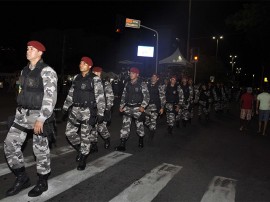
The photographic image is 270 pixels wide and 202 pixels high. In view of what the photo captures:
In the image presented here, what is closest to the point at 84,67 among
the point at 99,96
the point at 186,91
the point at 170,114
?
the point at 99,96

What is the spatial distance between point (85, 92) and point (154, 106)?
4.14 metres

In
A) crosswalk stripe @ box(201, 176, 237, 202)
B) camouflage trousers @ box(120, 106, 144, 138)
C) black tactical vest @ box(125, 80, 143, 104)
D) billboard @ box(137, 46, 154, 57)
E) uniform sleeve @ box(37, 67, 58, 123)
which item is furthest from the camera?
billboard @ box(137, 46, 154, 57)

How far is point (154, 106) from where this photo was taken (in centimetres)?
1040

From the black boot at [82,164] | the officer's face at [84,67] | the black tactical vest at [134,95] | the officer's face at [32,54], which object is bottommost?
the black boot at [82,164]

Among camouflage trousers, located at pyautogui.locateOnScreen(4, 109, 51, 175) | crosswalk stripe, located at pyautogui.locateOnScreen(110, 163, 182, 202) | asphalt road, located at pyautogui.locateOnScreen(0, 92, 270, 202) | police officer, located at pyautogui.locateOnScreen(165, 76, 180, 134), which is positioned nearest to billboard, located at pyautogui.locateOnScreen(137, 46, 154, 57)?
police officer, located at pyautogui.locateOnScreen(165, 76, 180, 134)

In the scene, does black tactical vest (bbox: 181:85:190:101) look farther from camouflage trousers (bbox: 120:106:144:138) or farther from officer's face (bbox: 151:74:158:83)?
camouflage trousers (bbox: 120:106:144:138)

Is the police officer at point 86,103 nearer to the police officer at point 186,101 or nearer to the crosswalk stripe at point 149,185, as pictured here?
the crosswalk stripe at point 149,185

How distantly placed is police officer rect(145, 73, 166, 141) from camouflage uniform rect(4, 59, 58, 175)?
5.51m

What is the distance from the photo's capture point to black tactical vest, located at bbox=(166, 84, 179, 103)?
480 inches

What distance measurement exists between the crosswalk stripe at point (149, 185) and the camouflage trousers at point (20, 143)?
1210 mm

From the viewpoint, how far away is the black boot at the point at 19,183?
486cm

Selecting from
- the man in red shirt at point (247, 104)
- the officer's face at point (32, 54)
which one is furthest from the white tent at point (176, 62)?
the officer's face at point (32, 54)

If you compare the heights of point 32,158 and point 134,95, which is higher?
point 134,95

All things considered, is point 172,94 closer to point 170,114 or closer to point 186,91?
point 170,114
